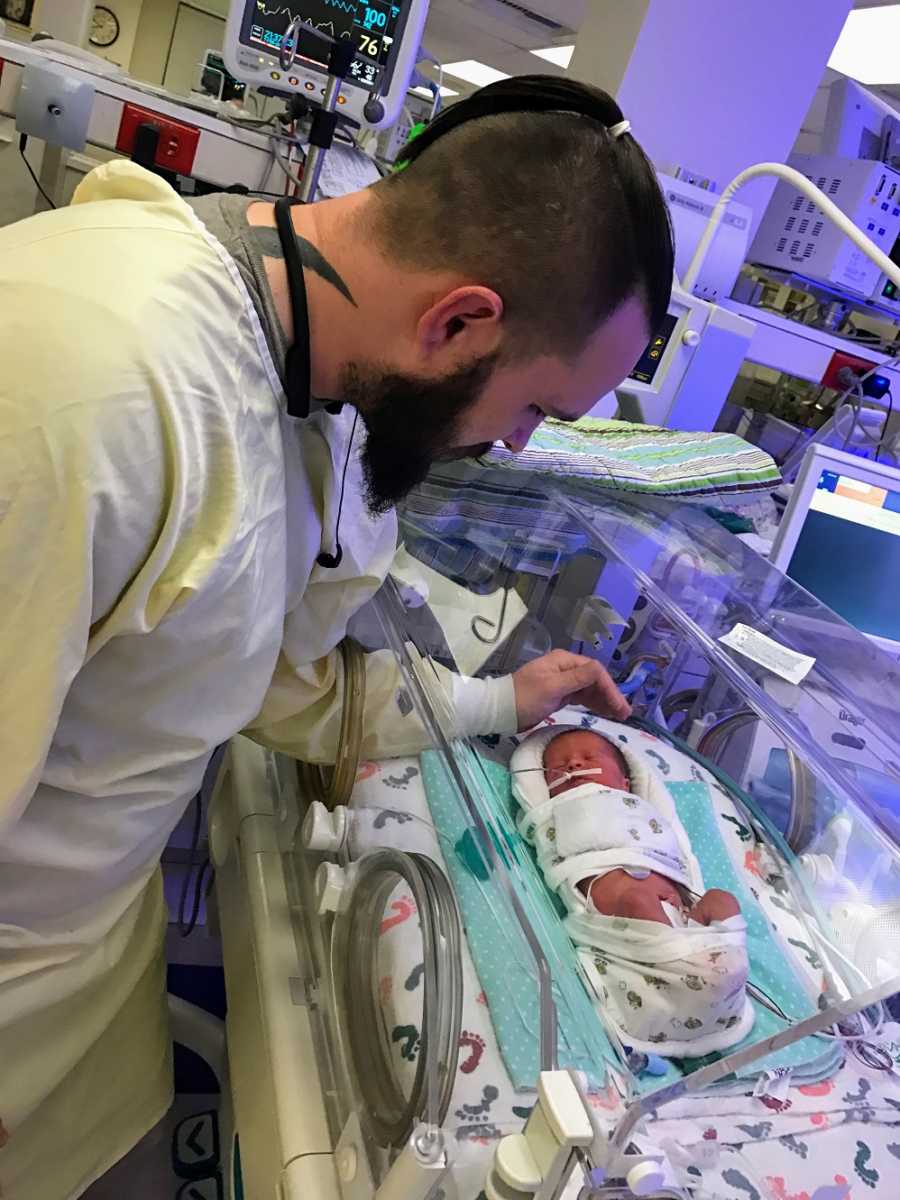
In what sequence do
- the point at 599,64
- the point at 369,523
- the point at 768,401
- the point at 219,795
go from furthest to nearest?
1. the point at 768,401
2. the point at 599,64
3. the point at 219,795
4. the point at 369,523

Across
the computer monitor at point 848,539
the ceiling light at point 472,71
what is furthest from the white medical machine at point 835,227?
the ceiling light at point 472,71

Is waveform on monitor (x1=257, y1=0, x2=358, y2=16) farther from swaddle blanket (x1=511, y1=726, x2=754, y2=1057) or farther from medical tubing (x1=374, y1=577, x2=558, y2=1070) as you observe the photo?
swaddle blanket (x1=511, y1=726, x2=754, y2=1057)

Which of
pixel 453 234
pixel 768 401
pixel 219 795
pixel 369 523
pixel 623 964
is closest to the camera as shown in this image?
pixel 453 234

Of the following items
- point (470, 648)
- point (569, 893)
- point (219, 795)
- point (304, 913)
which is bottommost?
point (219, 795)

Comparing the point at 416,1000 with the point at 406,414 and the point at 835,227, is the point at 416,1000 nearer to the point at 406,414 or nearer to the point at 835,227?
the point at 406,414

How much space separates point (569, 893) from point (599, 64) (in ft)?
8.36

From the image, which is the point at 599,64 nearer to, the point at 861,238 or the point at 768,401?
the point at 861,238

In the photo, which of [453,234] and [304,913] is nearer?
[453,234]

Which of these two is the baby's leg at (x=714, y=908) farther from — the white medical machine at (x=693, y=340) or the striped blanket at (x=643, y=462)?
the white medical machine at (x=693, y=340)

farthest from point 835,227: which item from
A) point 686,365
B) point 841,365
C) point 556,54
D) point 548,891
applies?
point 556,54

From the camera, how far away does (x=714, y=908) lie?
1.24 metres

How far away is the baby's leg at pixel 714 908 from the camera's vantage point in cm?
123

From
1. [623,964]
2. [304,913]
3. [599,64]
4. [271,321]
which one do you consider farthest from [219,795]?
[599,64]

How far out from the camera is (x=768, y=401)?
4254mm
